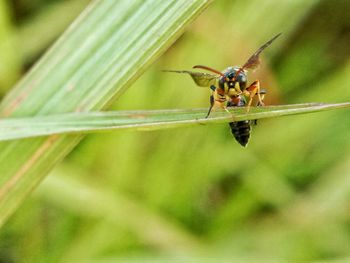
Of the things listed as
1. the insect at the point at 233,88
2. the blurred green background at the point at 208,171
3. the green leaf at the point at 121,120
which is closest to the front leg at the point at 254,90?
the insect at the point at 233,88

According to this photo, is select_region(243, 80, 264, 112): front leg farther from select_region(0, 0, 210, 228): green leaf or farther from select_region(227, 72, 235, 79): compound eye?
select_region(0, 0, 210, 228): green leaf

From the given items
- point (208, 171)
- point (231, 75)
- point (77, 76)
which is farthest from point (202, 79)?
point (208, 171)

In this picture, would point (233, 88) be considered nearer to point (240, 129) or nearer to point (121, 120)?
point (240, 129)

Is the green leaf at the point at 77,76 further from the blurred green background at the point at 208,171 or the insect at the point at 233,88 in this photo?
the blurred green background at the point at 208,171

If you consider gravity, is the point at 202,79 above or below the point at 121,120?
above

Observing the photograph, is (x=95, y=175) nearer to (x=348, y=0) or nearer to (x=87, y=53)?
(x=87, y=53)

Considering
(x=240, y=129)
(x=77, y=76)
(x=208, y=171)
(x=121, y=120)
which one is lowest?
(x=121, y=120)

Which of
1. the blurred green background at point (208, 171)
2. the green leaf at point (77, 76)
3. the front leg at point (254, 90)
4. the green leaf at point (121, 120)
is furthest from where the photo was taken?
the blurred green background at point (208, 171)
